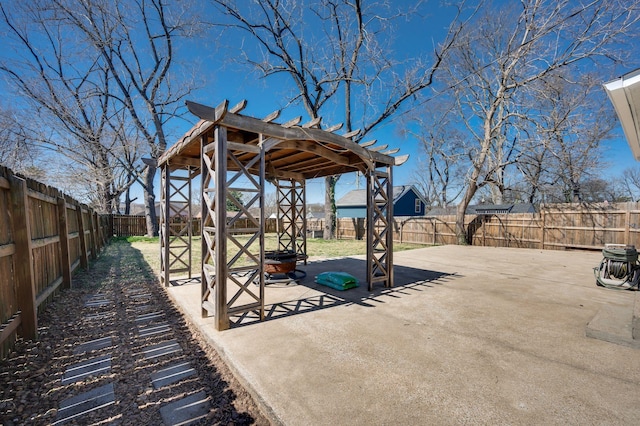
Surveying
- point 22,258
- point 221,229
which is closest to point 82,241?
point 22,258

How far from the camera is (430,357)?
9.68 feet

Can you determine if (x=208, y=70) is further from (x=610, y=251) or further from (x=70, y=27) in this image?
(x=610, y=251)

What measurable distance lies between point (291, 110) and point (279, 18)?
469cm

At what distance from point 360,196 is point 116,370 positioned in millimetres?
28238

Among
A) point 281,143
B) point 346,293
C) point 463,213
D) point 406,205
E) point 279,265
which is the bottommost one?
point 346,293

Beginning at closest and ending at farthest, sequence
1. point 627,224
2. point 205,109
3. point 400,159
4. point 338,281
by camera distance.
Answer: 1. point 205,109
2. point 338,281
3. point 400,159
4. point 627,224

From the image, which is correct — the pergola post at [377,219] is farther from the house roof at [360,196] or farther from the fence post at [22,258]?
the house roof at [360,196]

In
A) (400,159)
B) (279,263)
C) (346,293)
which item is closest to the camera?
(346,293)

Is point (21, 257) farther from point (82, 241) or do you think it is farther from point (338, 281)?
point (82, 241)

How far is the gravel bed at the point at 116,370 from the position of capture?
7.05 ft

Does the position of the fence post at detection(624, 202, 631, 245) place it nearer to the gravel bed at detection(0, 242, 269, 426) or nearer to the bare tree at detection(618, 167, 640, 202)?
the gravel bed at detection(0, 242, 269, 426)

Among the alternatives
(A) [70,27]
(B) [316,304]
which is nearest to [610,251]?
(B) [316,304]

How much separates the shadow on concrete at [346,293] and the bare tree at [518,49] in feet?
31.9

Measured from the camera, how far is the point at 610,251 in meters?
5.95
